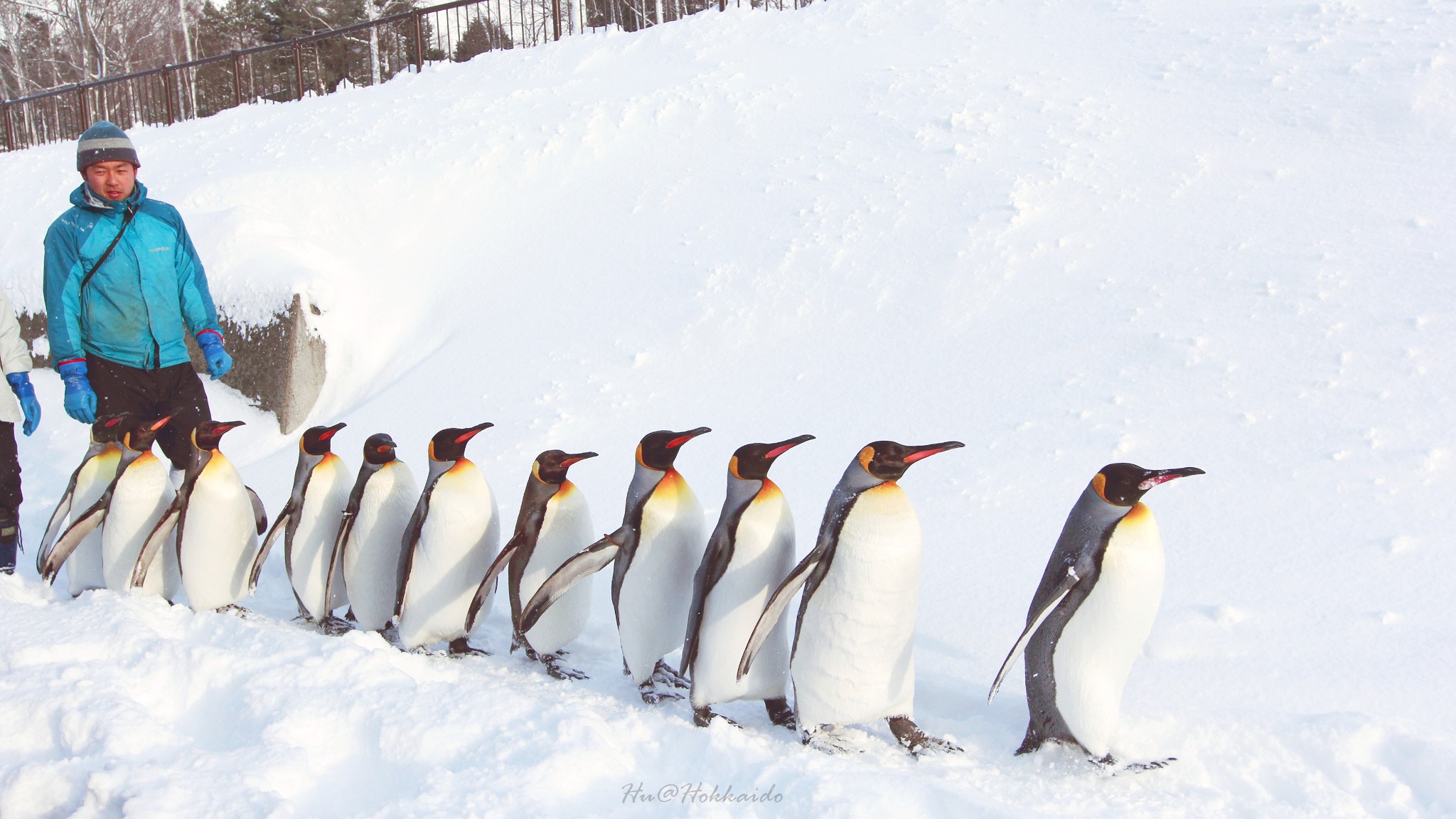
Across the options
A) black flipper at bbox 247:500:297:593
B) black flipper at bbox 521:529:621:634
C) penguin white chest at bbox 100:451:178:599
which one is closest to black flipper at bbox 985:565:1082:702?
black flipper at bbox 521:529:621:634

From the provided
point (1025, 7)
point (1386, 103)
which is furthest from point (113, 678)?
point (1025, 7)

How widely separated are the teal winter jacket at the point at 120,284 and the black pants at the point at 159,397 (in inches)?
1.5

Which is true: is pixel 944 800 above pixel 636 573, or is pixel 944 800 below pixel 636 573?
below

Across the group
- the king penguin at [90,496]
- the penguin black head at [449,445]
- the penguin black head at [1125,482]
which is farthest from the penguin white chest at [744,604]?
the king penguin at [90,496]

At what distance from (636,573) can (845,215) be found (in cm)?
311

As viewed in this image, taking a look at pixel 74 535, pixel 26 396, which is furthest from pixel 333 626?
pixel 26 396

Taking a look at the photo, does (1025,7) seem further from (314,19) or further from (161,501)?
(314,19)

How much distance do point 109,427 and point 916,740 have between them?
2.71m

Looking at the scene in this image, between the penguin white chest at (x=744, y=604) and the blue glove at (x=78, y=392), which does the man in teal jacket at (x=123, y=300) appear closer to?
the blue glove at (x=78, y=392)

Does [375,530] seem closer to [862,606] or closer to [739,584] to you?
[739,584]

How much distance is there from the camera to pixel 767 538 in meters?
2.16

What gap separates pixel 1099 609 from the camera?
1937 mm

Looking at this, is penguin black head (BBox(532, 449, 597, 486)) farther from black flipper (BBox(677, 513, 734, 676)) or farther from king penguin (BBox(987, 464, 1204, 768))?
king penguin (BBox(987, 464, 1204, 768))

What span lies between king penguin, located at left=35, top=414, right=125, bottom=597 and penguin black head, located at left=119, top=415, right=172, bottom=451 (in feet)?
0.08
